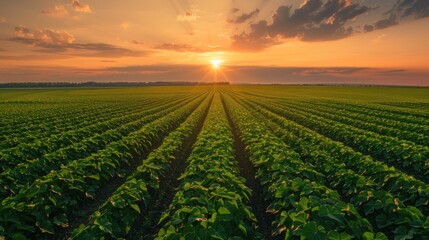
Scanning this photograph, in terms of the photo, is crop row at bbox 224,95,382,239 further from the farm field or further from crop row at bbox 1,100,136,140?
crop row at bbox 1,100,136,140

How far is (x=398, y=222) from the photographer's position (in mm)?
5320

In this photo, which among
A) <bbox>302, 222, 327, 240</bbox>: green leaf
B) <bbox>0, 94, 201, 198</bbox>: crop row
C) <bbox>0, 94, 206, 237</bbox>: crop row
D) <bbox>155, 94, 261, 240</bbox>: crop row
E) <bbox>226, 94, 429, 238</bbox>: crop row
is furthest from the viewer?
<bbox>0, 94, 201, 198</bbox>: crop row

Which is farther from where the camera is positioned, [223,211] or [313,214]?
[313,214]

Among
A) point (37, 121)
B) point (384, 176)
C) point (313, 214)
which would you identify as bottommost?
point (37, 121)

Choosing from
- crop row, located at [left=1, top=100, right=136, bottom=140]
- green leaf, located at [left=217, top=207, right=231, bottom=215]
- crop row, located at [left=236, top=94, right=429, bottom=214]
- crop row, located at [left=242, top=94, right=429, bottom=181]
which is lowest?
crop row, located at [left=1, top=100, right=136, bottom=140]

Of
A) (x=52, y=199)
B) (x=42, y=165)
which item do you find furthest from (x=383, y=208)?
(x=42, y=165)

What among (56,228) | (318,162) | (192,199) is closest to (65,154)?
(56,228)

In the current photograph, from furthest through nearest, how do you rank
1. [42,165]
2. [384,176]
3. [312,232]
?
1. [42,165]
2. [384,176]
3. [312,232]

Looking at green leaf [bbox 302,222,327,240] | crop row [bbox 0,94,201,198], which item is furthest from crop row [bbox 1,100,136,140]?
green leaf [bbox 302,222,327,240]

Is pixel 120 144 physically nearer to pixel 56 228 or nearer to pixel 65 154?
pixel 65 154

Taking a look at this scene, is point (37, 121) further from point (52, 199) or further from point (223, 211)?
point (223, 211)

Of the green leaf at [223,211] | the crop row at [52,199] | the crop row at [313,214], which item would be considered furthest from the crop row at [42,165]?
the crop row at [313,214]

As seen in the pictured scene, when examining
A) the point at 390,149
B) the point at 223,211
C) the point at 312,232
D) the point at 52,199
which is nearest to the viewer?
the point at 312,232

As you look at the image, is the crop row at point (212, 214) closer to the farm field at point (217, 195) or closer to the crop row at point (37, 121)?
the farm field at point (217, 195)
